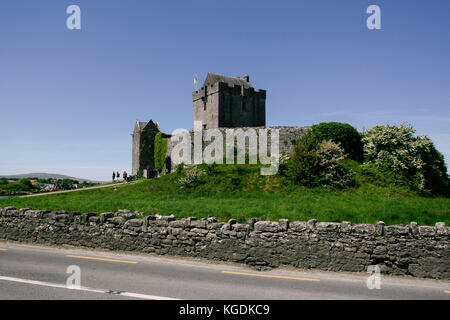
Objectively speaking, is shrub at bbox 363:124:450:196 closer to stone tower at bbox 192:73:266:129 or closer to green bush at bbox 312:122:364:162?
green bush at bbox 312:122:364:162

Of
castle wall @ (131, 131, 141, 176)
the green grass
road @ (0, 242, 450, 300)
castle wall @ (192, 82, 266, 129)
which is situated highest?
castle wall @ (192, 82, 266, 129)

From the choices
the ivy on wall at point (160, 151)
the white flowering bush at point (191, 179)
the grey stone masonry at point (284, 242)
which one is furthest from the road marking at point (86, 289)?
the ivy on wall at point (160, 151)

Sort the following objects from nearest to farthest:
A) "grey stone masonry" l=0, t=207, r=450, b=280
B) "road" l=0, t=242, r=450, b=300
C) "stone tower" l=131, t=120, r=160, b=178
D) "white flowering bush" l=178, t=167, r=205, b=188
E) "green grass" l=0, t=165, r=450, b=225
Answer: "road" l=0, t=242, r=450, b=300 → "grey stone masonry" l=0, t=207, r=450, b=280 → "green grass" l=0, t=165, r=450, b=225 → "white flowering bush" l=178, t=167, r=205, b=188 → "stone tower" l=131, t=120, r=160, b=178

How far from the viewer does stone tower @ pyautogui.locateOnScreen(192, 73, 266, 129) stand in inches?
2083

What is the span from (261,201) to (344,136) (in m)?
14.3

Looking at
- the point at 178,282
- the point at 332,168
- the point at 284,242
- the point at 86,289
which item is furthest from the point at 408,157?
the point at 86,289

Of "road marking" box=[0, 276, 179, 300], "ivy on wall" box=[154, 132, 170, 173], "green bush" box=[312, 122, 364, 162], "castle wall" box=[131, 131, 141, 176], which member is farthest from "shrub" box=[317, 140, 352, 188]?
"castle wall" box=[131, 131, 141, 176]

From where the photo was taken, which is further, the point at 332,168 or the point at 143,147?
the point at 143,147

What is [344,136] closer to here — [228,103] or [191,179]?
[191,179]

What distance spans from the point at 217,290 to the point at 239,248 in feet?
10.5

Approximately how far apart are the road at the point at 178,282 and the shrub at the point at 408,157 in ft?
61.5

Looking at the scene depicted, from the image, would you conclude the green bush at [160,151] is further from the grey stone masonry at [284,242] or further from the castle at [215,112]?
the grey stone masonry at [284,242]

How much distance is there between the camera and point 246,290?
7.81 meters

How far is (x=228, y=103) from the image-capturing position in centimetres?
5366
